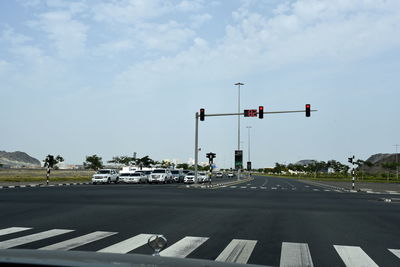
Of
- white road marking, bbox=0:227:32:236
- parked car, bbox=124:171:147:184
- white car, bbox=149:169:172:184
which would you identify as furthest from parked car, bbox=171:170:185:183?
white road marking, bbox=0:227:32:236

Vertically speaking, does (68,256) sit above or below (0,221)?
above

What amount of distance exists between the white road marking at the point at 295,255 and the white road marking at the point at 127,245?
9.13 ft

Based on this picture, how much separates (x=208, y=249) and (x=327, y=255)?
2.19m

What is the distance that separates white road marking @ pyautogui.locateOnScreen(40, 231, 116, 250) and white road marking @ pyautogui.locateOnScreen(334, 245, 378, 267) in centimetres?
493

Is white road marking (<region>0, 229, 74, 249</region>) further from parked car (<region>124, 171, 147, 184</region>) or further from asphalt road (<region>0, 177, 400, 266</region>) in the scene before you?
parked car (<region>124, 171, 147, 184</region>)

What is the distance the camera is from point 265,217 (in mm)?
13484

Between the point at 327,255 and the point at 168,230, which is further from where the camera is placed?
the point at 168,230

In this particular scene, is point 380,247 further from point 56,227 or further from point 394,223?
point 56,227

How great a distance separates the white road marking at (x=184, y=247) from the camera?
24.2 ft

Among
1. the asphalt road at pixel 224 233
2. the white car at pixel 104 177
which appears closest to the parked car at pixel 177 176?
the white car at pixel 104 177

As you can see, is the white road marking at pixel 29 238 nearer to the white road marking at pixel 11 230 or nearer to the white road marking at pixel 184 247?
the white road marking at pixel 11 230

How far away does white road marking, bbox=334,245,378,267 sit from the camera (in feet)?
22.9

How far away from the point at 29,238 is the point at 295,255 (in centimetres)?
546

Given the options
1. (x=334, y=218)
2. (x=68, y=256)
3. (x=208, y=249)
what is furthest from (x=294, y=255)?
(x=334, y=218)
